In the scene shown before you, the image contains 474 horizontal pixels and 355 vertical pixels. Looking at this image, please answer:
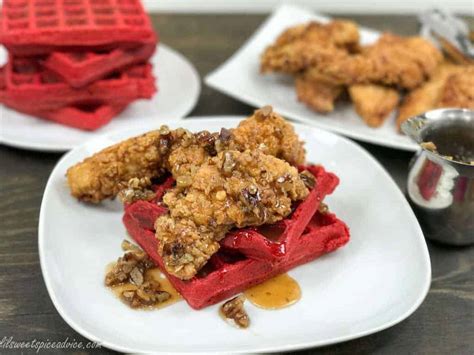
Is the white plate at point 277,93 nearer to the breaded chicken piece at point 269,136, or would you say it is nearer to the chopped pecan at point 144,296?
the breaded chicken piece at point 269,136

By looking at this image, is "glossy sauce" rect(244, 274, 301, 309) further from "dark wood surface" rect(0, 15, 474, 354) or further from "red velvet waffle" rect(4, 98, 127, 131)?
"red velvet waffle" rect(4, 98, 127, 131)

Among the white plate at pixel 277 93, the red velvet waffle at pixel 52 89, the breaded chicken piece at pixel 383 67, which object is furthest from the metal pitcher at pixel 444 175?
the red velvet waffle at pixel 52 89

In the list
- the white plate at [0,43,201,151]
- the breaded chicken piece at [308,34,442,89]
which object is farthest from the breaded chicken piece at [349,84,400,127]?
the white plate at [0,43,201,151]

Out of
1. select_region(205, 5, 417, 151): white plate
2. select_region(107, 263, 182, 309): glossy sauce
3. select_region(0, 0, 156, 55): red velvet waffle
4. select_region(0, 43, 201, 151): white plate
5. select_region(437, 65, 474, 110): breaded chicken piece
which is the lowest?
select_region(0, 43, 201, 151): white plate

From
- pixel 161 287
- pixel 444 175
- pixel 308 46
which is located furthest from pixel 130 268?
pixel 308 46

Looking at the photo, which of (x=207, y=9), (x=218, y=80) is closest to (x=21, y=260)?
(x=218, y=80)
